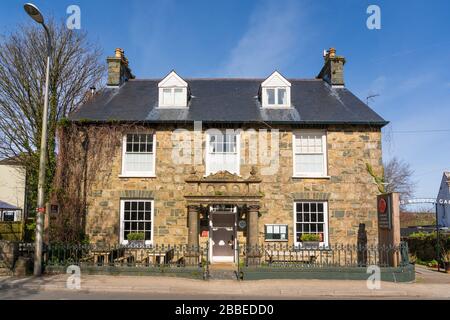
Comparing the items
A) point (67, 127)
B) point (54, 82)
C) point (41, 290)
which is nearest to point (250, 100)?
point (67, 127)

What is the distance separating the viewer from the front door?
1755 cm

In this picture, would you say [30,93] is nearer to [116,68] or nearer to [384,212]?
[116,68]

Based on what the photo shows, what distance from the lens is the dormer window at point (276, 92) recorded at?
18.9 metres

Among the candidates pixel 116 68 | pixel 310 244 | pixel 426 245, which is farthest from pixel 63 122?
pixel 426 245

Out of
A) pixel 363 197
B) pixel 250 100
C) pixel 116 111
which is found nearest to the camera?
pixel 363 197

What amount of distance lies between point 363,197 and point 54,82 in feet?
56.2

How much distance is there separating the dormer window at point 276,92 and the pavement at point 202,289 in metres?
9.07

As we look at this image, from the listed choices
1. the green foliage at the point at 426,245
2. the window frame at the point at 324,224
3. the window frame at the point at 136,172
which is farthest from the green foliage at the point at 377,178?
the window frame at the point at 136,172

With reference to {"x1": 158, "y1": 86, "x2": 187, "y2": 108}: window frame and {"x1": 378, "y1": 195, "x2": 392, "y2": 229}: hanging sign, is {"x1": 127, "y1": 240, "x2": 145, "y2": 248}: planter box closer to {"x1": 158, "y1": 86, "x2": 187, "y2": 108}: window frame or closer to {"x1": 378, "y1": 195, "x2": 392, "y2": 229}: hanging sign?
{"x1": 158, "y1": 86, "x2": 187, "y2": 108}: window frame

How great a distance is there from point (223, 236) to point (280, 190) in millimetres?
3336

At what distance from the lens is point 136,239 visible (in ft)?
A: 55.8

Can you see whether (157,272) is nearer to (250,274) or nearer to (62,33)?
(250,274)

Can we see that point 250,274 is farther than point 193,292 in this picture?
Yes

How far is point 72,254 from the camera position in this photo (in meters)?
15.2
